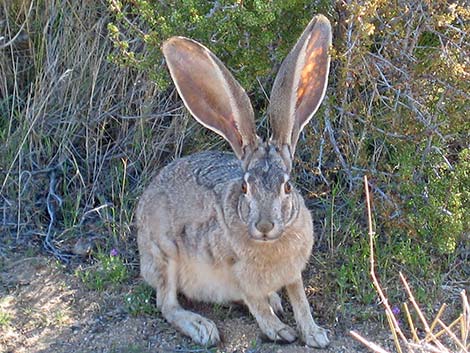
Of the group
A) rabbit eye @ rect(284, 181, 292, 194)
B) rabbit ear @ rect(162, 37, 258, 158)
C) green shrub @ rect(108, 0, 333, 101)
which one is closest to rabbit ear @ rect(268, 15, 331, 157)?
rabbit ear @ rect(162, 37, 258, 158)

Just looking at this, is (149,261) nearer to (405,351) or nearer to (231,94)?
(231,94)

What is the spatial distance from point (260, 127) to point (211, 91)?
1.06 meters

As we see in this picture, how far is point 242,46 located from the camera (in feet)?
15.7

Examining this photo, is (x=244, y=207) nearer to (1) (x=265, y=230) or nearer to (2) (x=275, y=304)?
(1) (x=265, y=230)

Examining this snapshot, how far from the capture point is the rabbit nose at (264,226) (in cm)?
379

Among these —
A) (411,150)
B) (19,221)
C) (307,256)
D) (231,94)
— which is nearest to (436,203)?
(411,150)

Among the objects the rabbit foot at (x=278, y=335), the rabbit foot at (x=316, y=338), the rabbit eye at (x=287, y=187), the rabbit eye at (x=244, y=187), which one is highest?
the rabbit eye at (x=287, y=187)

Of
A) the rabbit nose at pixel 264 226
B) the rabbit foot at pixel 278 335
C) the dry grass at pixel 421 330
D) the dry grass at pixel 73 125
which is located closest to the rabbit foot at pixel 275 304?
the rabbit foot at pixel 278 335

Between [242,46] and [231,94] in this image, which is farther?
[242,46]

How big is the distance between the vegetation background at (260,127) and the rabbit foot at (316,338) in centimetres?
22

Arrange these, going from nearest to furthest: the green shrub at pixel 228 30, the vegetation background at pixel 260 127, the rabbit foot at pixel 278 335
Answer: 1. the rabbit foot at pixel 278 335
2. the vegetation background at pixel 260 127
3. the green shrub at pixel 228 30

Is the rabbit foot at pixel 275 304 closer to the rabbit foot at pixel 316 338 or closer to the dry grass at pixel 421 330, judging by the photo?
the rabbit foot at pixel 316 338

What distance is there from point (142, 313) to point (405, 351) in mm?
1274

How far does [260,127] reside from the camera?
17.1 feet
